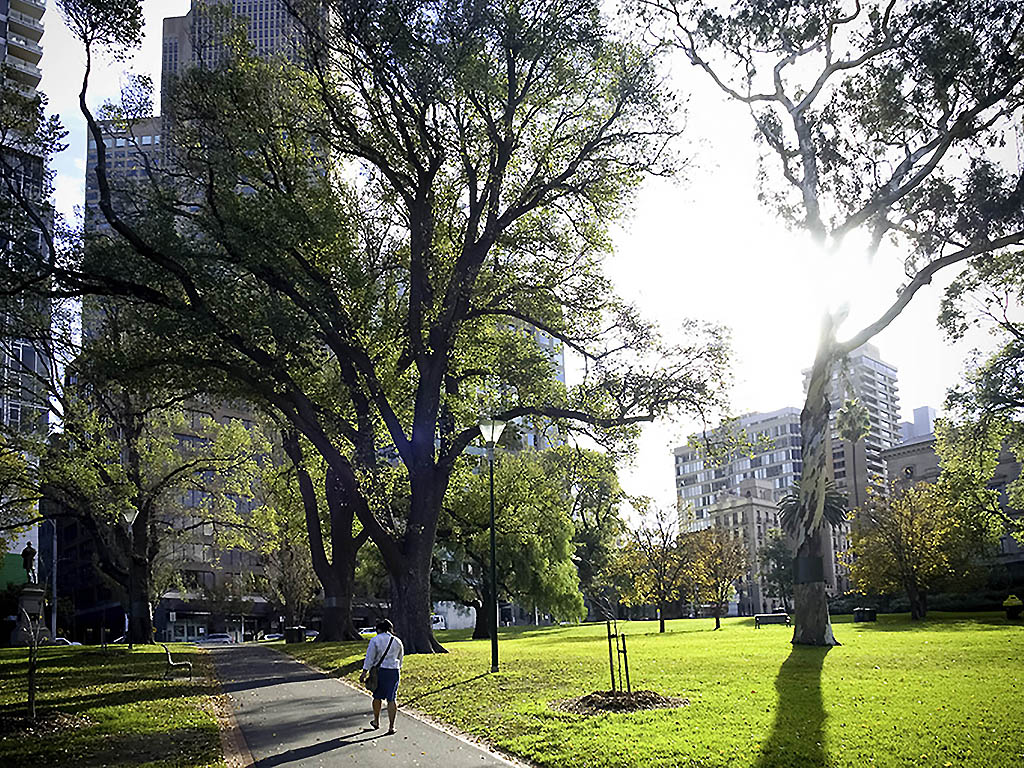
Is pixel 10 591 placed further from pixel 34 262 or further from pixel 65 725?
pixel 65 725

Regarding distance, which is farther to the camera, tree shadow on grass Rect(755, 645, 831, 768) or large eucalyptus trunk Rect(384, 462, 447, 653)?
large eucalyptus trunk Rect(384, 462, 447, 653)

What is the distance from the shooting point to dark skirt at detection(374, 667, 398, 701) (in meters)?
12.7

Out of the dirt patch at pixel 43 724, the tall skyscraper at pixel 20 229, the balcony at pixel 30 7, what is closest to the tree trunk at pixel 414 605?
the dirt patch at pixel 43 724

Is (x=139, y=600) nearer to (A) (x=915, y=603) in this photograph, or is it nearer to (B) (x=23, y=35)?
(A) (x=915, y=603)

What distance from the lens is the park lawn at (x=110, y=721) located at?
1098cm

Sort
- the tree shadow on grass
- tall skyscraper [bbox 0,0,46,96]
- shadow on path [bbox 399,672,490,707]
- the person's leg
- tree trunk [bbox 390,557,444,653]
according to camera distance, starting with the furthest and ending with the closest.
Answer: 1. tall skyscraper [bbox 0,0,46,96]
2. tree trunk [bbox 390,557,444,653]
3. shadow on path [bbox 399,672,490,707]
4. the person's leg
5. the tree shadow on grass

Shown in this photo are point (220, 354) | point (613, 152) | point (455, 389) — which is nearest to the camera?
point (220, 354)

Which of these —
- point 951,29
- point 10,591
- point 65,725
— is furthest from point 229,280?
point 10,591

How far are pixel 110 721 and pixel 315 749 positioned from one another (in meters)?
4.60

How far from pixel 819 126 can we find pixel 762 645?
14.8 metres

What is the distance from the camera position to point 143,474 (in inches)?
1645

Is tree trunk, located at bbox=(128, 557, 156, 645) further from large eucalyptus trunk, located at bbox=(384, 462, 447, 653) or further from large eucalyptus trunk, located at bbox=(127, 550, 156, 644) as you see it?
large eucalyptus trunk, located at bbox=(384, 462, 447, 653)

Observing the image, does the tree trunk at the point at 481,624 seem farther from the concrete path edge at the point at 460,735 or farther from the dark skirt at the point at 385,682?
the dark skirt at the point at 385,682

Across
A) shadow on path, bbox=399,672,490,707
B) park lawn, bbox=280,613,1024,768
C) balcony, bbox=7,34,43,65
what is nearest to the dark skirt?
park lawn, bbox=280,613,1024,768
